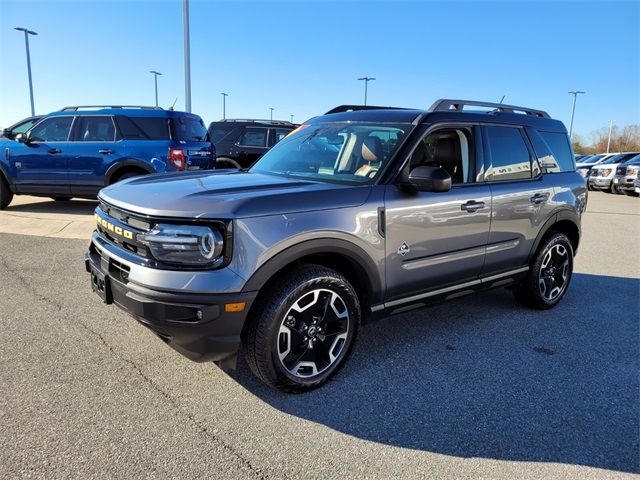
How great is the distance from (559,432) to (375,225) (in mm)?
1627

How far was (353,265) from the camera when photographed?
3236 mm

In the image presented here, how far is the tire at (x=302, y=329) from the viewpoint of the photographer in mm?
2854

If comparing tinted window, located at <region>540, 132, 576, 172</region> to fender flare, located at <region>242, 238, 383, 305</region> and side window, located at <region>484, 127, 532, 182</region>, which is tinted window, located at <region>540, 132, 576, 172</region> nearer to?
side window, located at <region>484, 127, 532, 182</region>

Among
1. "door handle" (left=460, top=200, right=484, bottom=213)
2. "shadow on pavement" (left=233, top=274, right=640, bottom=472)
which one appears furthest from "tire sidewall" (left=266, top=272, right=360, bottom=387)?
"door handle" (left=460, top=200, right=484, bottom=213)

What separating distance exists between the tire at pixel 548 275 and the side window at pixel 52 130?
8.52m

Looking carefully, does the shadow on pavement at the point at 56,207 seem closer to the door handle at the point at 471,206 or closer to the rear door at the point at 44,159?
the rear door at the point at 44,159

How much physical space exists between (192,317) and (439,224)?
6.34 ft

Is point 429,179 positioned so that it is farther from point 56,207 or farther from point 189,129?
point 56,207

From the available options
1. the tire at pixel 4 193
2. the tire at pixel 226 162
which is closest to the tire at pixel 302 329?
the tire at pixel 4 193

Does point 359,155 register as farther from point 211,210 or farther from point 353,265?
point 211,210

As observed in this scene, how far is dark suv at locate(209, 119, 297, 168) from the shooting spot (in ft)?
42.4

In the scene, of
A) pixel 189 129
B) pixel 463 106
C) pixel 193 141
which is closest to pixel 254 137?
pixel 189 129

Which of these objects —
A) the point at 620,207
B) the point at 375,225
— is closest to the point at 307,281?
the point at 375,225

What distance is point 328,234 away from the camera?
301 centimetres
